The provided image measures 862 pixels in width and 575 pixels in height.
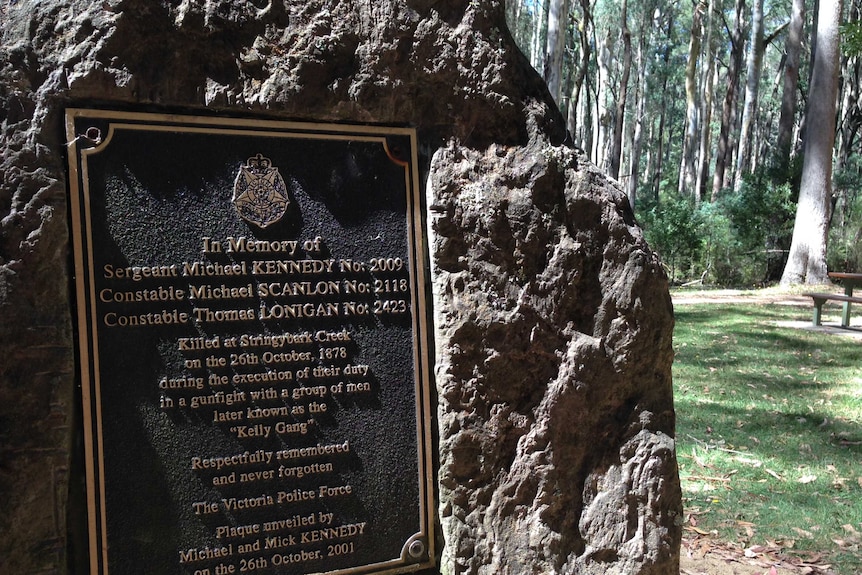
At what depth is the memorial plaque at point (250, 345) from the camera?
2223 mm

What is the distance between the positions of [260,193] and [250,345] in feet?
1.67

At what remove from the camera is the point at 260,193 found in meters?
2.40

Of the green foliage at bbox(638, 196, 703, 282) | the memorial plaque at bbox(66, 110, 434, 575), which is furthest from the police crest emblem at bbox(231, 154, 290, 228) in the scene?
the green foliage at bbox(638, 196, 703, 282)

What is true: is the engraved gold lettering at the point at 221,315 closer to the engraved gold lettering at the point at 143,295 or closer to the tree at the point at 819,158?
the engraved gold lettering at the point at 143,295

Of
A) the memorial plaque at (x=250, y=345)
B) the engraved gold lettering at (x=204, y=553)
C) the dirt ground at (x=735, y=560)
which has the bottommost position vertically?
the dirt ground at (x=735, y=560)

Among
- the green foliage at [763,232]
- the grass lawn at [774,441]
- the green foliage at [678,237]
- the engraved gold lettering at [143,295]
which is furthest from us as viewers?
the green foliage at [678,237]

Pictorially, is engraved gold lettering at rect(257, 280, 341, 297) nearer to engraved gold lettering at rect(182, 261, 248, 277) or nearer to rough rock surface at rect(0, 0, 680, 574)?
engraved gold lettering at rect(182, 261, 248, 277)

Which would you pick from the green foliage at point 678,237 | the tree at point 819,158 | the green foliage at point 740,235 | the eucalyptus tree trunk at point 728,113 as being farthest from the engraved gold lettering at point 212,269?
the eucalyptus tree trunk at point 728,113

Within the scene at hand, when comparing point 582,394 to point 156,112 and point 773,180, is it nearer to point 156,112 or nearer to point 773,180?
point 156,112

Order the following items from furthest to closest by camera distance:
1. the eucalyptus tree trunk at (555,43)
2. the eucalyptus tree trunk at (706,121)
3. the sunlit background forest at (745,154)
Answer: the eucalyptus tree trunk at (706,121) → the eucalyptus tree trunk at (555,43) → the sunlit background forest at (745,154)

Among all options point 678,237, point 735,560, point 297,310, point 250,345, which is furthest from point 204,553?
point 678,237

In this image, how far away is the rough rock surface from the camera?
240 cm

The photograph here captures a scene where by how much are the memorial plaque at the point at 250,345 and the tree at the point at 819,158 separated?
13.2m

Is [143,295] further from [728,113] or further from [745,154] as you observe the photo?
[745,154]
